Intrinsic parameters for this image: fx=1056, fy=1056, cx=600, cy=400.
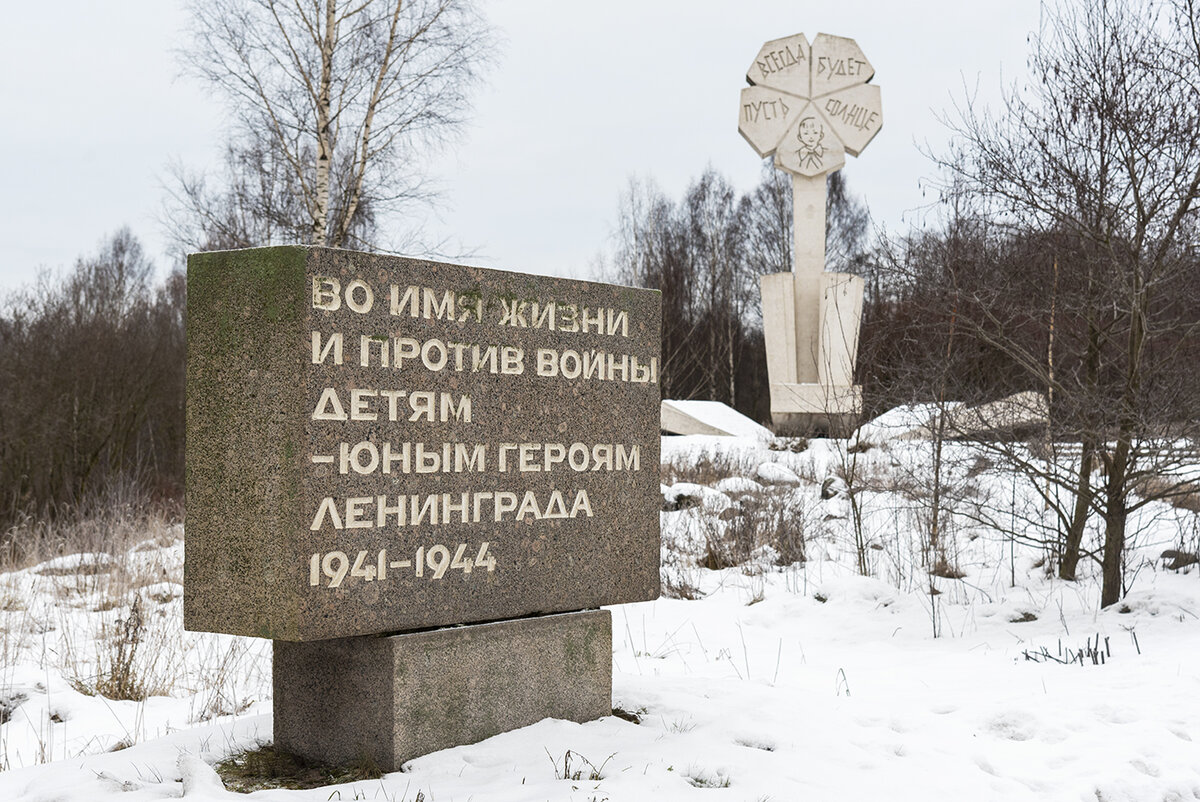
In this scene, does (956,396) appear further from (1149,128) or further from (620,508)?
(620,508)

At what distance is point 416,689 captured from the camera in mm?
3490

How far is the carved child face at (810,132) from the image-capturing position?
18.2 meters

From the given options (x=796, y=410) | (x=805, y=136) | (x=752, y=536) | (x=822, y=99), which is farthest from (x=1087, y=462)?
(x=822, y=99)

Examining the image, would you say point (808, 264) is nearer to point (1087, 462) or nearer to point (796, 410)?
point (796, 410)

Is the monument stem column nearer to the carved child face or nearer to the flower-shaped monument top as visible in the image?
the flower-shaped monument top

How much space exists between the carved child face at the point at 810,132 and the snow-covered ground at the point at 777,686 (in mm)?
10353

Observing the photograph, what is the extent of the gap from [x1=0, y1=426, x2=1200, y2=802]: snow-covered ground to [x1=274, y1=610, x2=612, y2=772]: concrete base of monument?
93 mm

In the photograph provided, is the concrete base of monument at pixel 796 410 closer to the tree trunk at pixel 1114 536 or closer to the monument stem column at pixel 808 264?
the monument stem column at pixel 808 264

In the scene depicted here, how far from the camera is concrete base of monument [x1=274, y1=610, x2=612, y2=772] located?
3451 mm

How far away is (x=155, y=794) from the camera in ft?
10.0

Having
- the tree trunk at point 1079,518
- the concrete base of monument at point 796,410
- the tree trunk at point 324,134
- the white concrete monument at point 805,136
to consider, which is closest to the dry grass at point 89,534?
the tree trunk at point 324,134

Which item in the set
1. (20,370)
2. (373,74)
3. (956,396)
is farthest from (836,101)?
(20,370)

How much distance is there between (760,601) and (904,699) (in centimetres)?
255

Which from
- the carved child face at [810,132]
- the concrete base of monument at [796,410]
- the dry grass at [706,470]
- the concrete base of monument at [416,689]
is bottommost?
the concrete base of monument at [416,689]
